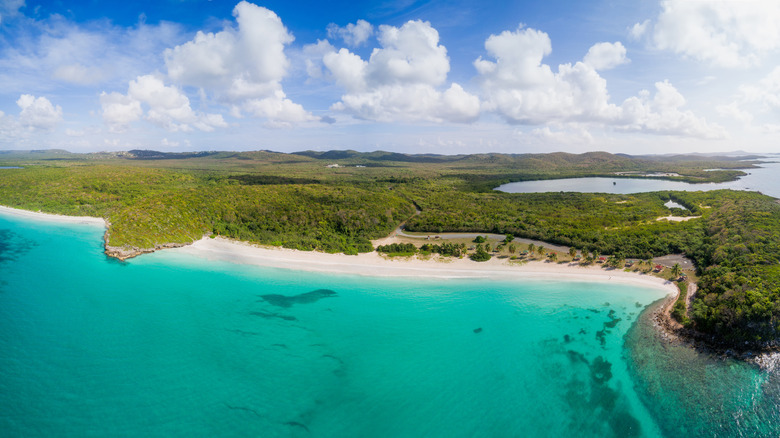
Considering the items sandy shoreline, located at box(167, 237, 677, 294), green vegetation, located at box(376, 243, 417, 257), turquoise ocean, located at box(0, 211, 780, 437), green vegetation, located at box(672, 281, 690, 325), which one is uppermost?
green vegetation, located at box(376, 243, 417, 257)

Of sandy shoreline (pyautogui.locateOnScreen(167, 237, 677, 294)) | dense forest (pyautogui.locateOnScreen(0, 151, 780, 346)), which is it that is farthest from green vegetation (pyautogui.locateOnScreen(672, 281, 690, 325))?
sandy shoreline (pyautogui.locateOnScreen(167, 237, 677, 294))

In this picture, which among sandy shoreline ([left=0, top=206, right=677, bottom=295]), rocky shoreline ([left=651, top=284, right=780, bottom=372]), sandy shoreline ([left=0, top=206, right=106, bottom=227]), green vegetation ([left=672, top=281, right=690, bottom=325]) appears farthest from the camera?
sandy shoreline ([left=0, top=206, right=106, bottom=227])

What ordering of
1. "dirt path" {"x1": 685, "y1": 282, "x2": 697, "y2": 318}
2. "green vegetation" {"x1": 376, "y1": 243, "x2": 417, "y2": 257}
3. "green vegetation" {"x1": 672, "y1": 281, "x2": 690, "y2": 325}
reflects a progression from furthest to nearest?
1. "green vegetation" {"x1": 376, "y1": 243, "x2": 417, "y2": 257}
2. "dirt path" {"x1": 685, "y1": 282, "x2": 697, "y2": 318}
3. "green vegetation" {"x1": 672, "y1": 281, "x2": 690, "y2": 325}

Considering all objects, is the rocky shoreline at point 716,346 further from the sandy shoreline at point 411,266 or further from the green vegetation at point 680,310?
the sandy shoreline at point 411,266

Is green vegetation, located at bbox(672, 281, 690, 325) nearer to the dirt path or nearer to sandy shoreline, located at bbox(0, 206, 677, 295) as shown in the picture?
the dirt path

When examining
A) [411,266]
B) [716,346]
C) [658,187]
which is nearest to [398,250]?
[411,266]

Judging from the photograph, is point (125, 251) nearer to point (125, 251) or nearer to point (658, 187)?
point (125, 251)

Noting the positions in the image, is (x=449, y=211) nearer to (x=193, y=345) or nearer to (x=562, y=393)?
(x=562, y=393)
